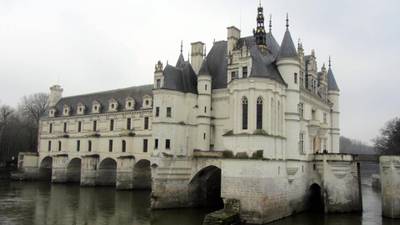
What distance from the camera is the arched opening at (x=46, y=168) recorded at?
63.1 metres

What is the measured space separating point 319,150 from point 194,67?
14573 mm

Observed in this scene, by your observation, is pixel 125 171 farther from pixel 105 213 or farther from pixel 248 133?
pixel 248 133

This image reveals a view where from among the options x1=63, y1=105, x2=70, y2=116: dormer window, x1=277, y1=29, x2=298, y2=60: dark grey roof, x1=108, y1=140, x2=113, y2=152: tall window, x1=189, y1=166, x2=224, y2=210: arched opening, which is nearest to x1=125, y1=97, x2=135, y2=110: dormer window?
x1=108, y1=140, x2=113, y2=152: tall window

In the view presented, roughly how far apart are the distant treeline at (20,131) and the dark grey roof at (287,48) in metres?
56.9

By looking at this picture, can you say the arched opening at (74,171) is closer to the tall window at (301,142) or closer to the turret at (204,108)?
the turret at (204,108)

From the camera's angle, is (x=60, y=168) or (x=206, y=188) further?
(x=60, y=168)

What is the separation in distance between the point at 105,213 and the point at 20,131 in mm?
51510

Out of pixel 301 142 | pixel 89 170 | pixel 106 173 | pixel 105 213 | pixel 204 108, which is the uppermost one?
pixel 204 108

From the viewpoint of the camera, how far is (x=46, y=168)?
64.0 meters

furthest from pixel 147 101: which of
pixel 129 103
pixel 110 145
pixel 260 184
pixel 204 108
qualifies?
pixel 260 184

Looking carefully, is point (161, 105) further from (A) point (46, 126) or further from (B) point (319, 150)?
(A) point (46, 126)

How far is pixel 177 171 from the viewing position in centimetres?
3500

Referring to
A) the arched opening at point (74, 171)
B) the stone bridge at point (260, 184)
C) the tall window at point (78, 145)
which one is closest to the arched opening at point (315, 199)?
the stone bridge at point (260, 184)

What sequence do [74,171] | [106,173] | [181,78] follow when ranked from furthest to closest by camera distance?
[74,171], [106,173], [181,78]
